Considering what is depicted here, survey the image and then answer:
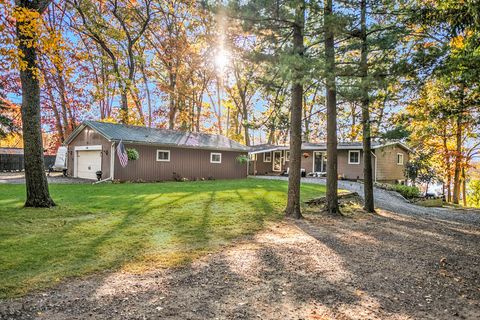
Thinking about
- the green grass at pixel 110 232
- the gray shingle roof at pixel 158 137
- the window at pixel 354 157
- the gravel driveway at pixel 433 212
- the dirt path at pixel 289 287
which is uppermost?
the gray shingle roof at pixel 158 137

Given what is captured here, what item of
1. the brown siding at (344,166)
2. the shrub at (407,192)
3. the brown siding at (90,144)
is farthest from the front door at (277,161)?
the brown siding at (90,144)

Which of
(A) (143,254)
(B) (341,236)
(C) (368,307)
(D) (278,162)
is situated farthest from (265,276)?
(D) (278,162)

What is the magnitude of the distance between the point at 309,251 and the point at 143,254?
2676 millimetres

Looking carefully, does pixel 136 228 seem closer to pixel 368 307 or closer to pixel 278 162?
pixel 368 307

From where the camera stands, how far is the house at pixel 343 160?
22.8m

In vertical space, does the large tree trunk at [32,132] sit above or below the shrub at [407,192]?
above

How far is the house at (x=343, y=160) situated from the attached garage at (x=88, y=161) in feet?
38.6

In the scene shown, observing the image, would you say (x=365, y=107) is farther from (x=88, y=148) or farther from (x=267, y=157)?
(x=267, y=157)

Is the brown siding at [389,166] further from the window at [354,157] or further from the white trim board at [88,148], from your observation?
the white trim board at [88,148]

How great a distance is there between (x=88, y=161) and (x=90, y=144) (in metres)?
1.02

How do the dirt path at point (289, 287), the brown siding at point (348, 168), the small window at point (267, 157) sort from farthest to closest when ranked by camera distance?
the small window at point (267, 157) → the brown siding at point (348, 168) → the dirt path at point (289, 287)

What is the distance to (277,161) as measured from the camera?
93.0ft

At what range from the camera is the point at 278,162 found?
2827 cm

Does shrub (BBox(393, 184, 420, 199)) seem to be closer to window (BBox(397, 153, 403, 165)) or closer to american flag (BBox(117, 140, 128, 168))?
window (BBox(397, 153, 403, 165))
